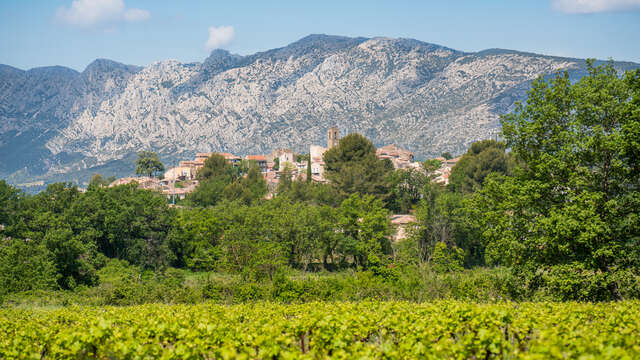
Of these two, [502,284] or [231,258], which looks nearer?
[502,284]

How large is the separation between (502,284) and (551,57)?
216230mm

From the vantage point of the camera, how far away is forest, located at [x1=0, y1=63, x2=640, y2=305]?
14531 millimetres

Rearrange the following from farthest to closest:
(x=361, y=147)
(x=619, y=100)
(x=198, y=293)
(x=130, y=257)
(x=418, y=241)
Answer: (x=361, y=147) → (x=418, y=241) → (x=130, y=257) → (x=198, y=293) → (x=619, y=100)

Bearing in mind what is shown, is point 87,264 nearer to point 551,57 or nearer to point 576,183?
point 576,183

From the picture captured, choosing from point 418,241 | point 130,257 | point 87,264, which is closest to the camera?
point 87,264

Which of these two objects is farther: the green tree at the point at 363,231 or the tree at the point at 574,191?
the green tree at the point at 363,231

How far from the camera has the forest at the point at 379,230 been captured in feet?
47.7

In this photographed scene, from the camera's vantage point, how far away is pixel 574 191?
15117 millimetres

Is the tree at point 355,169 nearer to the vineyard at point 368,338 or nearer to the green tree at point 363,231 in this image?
the green tree at point 363,231

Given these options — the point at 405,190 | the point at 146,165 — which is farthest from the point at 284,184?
the point at 146,165

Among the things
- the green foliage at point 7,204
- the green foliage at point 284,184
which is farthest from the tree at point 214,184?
the green foliage at point 7,204

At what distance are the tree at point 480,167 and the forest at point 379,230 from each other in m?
0.23

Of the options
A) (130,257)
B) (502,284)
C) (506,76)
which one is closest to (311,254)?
(130,257)

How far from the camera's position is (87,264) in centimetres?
3488
